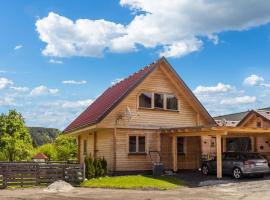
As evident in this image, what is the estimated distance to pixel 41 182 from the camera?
76.3ft

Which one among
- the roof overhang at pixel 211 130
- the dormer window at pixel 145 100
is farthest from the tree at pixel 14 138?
the roof overhang at pixel 211 130

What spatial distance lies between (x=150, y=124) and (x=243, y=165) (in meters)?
6.56

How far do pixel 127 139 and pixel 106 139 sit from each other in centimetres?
144

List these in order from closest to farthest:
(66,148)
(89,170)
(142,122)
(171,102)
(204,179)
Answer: (204,179) → (89,170) → (142,122) → (171,102) → (66,148)

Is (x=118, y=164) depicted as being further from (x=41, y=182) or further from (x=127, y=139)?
(x=41, y=182)

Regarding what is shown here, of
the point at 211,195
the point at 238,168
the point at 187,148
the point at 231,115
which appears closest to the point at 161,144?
the point at 187,148

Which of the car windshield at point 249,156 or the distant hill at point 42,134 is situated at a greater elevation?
the distant hill at point 42,134

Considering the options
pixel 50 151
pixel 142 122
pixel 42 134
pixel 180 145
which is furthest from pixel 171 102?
pixel 42 134

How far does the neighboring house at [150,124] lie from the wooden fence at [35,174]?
124 inches

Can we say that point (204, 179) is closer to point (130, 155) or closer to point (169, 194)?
point (130, 155)

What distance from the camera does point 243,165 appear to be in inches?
937

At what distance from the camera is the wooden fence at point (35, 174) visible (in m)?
22.4

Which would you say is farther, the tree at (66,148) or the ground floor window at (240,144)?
the tree at (66,148)

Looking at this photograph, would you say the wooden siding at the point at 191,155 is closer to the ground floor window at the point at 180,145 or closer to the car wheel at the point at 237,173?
the ground floor window at the point at 180,145
